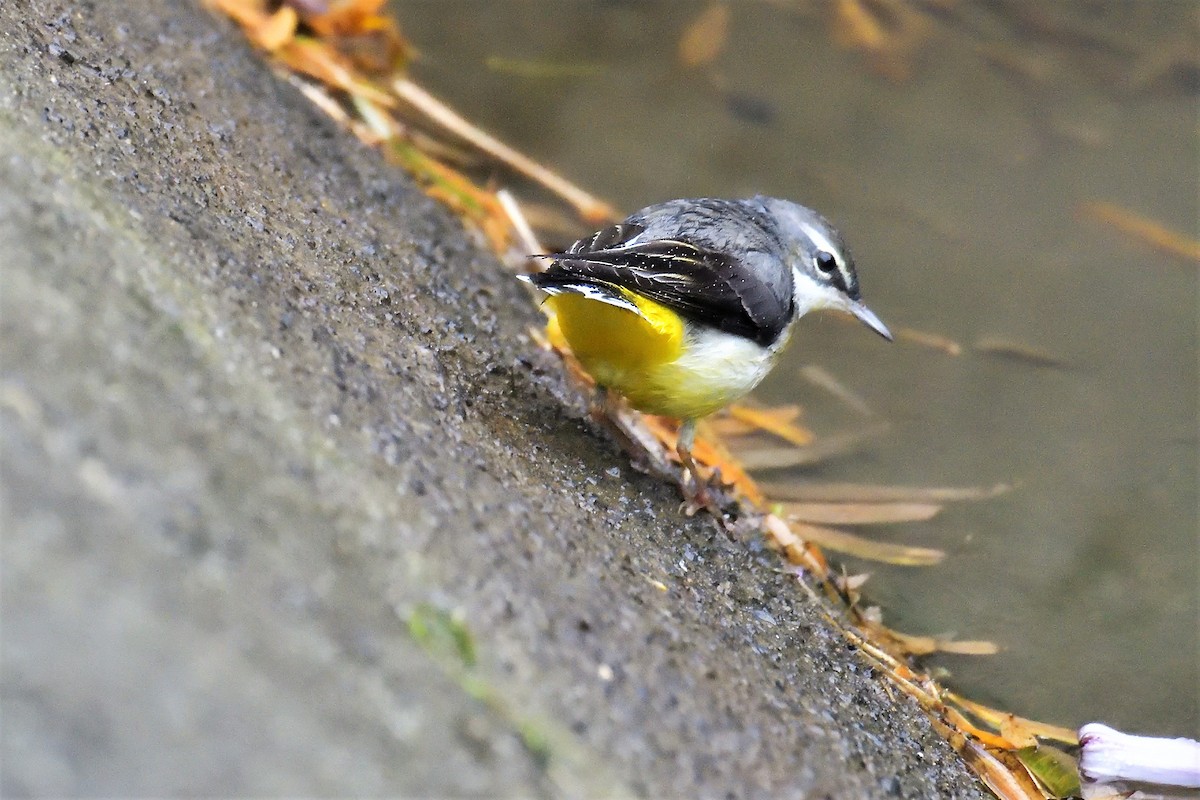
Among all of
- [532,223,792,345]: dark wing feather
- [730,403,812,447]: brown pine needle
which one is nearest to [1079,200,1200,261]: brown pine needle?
[730,403,812,447]: brown pine needle

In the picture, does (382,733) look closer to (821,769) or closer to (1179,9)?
(821,769)

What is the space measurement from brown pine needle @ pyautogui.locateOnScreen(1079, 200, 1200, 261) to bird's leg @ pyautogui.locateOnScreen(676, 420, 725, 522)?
3.84 metres

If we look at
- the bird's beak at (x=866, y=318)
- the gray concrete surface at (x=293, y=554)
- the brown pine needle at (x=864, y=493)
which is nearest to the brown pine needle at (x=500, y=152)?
the bird's beak at (x=866, y=318)

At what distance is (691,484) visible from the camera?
4.46 m

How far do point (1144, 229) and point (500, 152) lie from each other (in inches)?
154

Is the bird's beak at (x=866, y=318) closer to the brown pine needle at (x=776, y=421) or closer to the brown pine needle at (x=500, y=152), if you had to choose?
the brown pine needle at (x=776, y=421)

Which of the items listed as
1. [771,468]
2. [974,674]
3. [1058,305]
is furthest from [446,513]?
[1058,305]

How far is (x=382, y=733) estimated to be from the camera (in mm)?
1956

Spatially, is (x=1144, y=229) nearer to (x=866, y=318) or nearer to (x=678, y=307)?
(x=866, y=318)

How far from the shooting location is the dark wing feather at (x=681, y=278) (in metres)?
3.69

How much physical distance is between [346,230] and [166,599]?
2423 mm

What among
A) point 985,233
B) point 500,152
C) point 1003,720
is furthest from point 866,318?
point 500,152

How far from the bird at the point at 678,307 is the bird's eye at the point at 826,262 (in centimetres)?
26

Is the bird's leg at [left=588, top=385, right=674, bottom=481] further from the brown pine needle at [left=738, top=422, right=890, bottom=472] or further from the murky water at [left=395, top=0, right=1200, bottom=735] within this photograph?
the murky water at [left=395, top=0, right=1200, bottom=735]
